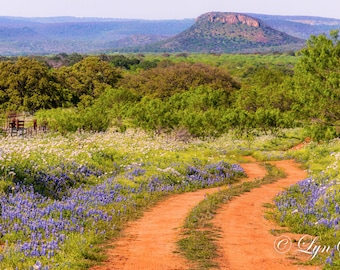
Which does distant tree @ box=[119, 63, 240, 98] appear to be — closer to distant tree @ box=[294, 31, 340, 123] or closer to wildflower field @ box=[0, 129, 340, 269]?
distant tree @ box=[294, 31, 340, 123]

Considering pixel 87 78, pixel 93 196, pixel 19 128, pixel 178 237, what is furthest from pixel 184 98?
pixel 178 237

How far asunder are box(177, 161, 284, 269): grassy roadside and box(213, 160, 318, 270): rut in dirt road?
0.18 m

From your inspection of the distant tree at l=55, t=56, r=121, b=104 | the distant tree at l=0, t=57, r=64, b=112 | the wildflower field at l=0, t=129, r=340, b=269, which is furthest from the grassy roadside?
the distant tree at l=55, t=56, r=121, b=104

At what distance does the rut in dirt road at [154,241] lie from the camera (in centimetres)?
866

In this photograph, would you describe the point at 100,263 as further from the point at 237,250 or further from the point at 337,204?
the point at 337,204

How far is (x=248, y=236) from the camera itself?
10.6m

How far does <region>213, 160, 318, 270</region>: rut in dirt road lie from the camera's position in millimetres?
8802

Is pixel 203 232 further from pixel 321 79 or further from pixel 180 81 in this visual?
pixel 180 81

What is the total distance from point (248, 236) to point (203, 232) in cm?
95

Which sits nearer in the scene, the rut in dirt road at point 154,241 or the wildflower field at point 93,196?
the rut in dirt road at point 154,241

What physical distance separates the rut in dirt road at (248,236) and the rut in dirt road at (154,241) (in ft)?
2.98

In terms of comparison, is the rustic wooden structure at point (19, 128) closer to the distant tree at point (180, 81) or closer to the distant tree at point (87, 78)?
the distant tree at point (87, 78)

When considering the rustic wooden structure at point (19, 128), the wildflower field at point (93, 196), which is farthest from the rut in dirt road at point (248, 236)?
the rustic wooden structure at point (19, 128)

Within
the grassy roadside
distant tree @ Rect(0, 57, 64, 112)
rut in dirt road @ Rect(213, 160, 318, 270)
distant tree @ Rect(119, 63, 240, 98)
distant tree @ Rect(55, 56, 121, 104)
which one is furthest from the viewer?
distant tree @ Rect(119, 63, 240, 98)
